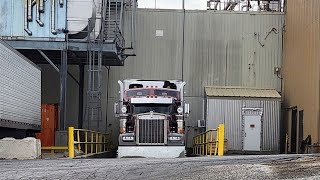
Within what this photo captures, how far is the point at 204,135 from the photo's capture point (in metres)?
27.7

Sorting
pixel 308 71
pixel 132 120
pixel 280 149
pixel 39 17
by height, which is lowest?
pixel 280 149

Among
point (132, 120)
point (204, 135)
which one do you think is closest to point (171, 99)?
point (132, 120)

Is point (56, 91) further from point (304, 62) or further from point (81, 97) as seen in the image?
point (304, 62)

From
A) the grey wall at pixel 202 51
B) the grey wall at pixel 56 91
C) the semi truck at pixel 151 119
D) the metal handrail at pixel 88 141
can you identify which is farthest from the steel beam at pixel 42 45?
the grey wall at pixel 202 51

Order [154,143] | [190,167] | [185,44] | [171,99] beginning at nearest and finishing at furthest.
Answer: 1. [190,167]
2. [154,143]
3. [171,99]
4. [185,44]

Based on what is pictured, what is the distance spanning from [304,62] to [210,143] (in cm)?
895

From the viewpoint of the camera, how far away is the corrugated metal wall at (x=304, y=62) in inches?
1080

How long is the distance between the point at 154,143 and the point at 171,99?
7.94ft

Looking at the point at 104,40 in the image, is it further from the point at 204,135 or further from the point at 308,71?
the point at 308,71

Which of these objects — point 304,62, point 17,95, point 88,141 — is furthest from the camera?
point 304,62

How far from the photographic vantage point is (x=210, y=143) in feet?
78.8

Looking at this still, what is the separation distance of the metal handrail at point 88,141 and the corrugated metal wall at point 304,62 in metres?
10.5

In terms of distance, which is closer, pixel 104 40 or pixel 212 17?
pixel 104 40

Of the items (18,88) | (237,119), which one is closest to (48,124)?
(18,88)
